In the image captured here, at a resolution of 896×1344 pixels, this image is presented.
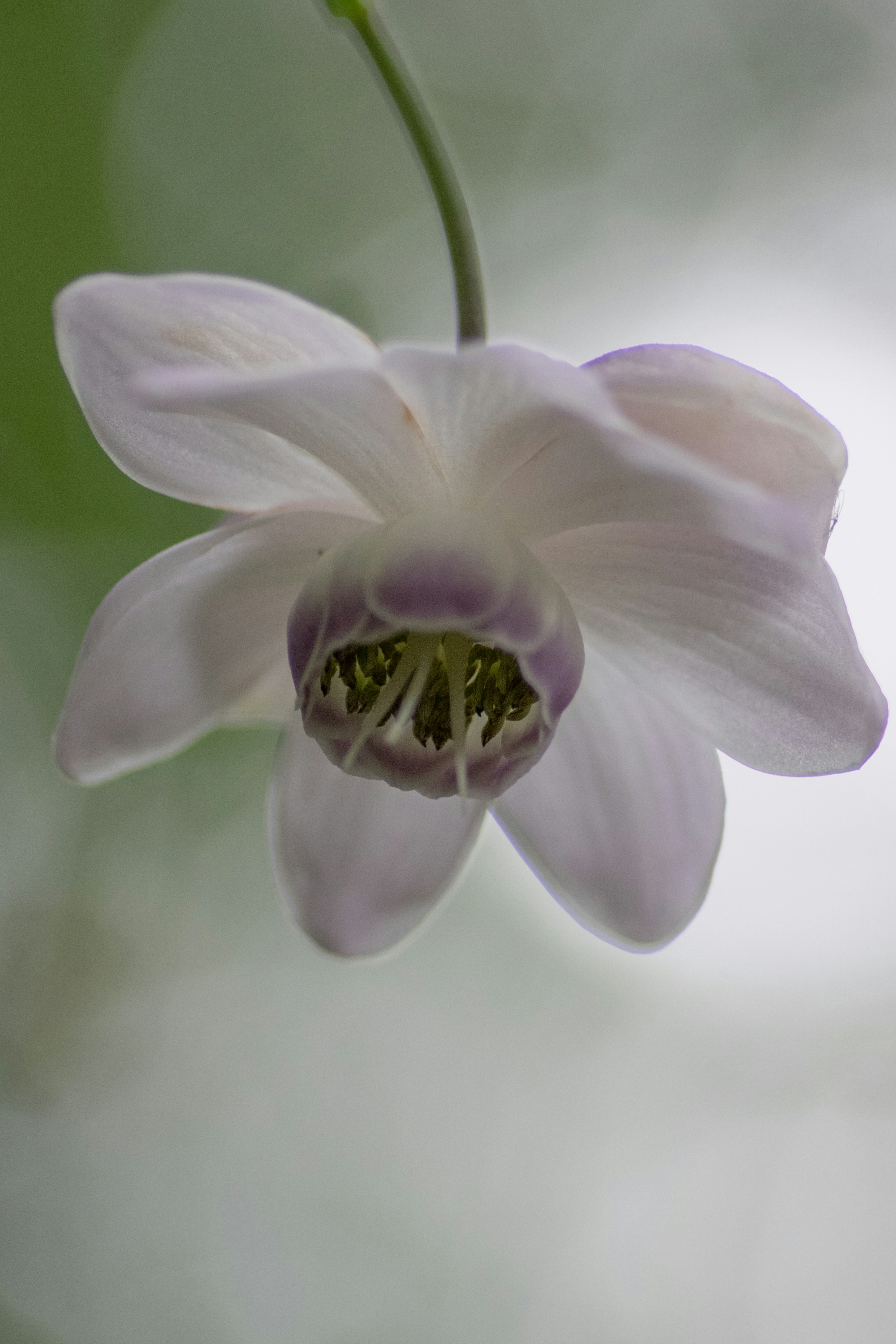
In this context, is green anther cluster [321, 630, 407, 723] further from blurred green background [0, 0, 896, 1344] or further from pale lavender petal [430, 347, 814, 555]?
blurred green background [0, 0, 896, 1344]

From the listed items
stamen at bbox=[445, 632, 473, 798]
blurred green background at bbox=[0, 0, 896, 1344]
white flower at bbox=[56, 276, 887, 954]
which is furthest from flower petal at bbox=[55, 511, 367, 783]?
blurred green background at bbox=[0, 0, 896, 1344]

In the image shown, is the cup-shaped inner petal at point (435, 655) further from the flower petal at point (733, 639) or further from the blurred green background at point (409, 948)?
the blurred green background at point (409, 948)

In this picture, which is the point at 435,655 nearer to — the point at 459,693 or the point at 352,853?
the point at 459,693

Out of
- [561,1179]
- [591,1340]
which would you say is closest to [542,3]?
[561,1179]

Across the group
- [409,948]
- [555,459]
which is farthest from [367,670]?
[409,948]

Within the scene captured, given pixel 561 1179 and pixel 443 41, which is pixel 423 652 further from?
pixel 561 1179

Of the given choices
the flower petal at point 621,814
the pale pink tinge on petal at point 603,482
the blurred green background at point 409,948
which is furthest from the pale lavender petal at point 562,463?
the blurred green background at point 409,948
